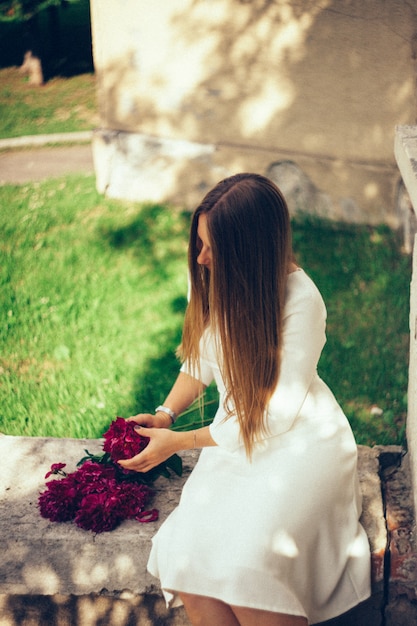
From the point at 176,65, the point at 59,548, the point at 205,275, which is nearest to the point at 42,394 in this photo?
the point at 59,548

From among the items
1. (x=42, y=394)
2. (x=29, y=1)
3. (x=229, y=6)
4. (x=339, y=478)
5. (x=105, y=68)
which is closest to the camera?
(x=339, y=478)

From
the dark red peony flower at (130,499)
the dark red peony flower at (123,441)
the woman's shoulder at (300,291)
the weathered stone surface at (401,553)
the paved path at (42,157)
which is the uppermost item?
the woman's shoulder at (300,291)

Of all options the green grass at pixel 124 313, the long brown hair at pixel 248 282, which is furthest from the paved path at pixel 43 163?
the long brown hair at pixel 248 282

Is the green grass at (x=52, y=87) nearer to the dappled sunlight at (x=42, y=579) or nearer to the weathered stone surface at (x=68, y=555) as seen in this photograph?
the weathered stone surface at (x=68, y=555)

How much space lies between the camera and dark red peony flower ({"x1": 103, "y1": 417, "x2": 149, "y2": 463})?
280 centimetres

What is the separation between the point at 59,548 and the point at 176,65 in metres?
4.22

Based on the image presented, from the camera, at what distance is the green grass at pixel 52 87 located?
1034 centimetres

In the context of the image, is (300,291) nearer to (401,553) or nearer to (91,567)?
(401,553)

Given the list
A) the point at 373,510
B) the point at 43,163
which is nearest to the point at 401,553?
the point at 373,510

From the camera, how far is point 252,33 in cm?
568

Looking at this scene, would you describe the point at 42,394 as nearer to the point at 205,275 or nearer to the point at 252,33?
the point at 205,275

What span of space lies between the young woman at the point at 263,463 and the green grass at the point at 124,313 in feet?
4.84

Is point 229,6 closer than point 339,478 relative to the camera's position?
No

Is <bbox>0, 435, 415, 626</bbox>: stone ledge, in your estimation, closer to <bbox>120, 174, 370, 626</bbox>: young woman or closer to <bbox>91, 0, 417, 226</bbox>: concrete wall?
<bbox>120, 174, 370, 626</bbox>: young woman
